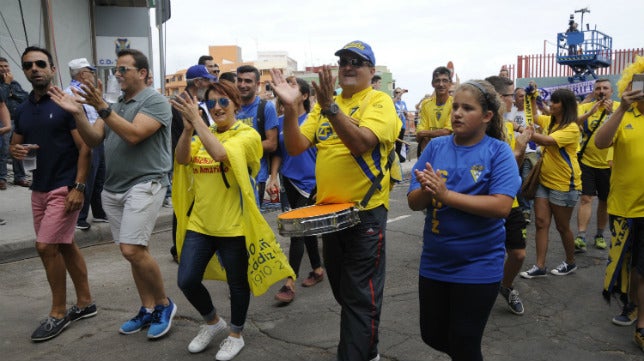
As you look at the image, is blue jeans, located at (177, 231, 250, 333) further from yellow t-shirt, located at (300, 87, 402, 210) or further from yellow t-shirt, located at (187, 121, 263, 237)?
yellow t-shirt, located at (300, 87, 402, 210)

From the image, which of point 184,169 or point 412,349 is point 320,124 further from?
point 412,349

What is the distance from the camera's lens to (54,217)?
14.2ft

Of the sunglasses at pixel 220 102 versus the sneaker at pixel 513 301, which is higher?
the sunglasses at pixel 220 102

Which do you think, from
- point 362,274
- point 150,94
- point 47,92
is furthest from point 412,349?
point 47,92

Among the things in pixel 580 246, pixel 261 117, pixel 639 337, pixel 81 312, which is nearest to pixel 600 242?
pixel 580 246

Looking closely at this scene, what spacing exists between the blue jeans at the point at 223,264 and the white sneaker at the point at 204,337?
0.19 m

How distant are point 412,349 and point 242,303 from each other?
4.01ft

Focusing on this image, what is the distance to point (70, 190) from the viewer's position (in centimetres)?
441

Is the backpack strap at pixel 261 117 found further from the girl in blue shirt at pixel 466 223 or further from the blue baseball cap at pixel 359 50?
the girl in blue shirt at pixel 466 223

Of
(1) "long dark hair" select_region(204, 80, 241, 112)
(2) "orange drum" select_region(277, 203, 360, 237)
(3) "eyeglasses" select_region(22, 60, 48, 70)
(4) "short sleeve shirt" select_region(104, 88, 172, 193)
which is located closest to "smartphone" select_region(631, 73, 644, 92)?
(2) "orange drum" select_region(277, 203, 360, 237)

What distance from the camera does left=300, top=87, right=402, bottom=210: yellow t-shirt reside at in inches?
137

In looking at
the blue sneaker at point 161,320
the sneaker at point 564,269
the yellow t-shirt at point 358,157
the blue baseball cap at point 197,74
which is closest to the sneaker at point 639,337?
the sneaker at point 564,269

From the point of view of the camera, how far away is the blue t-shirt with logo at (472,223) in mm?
2910

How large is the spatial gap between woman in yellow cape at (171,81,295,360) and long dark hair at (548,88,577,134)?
326 cm
